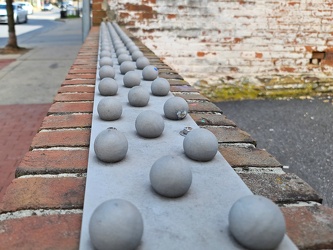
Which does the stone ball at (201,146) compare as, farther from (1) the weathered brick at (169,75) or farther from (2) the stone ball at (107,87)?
(1) the weathered brick at (169,75)

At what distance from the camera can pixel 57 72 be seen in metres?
8.27

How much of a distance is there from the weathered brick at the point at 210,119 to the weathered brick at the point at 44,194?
0.68 meters

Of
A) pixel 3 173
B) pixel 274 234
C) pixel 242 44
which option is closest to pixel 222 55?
pixel 242 44

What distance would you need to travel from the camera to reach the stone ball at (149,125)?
130 cm

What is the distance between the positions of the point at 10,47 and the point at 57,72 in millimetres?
4771

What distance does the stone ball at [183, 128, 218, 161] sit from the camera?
114 cm

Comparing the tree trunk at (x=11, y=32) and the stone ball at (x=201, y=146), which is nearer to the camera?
the stone ball at (x=201, y=146)

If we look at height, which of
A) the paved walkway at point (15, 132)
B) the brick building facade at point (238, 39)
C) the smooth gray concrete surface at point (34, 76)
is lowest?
the smooth gray concrete surface at point (34, 76)

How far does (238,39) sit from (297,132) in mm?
2375

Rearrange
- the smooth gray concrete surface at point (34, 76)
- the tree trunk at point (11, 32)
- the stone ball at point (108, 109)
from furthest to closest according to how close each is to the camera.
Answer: the tree trunk at point (11, 32) → the smooth gray concrete surface at point (34, 76) → the stone ball at point (108, 109)

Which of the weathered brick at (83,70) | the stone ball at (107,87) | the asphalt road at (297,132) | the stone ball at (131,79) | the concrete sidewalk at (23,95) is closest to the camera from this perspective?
the stone ball at (107,87)

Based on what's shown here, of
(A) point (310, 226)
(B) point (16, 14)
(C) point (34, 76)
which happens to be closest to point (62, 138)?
(A) point (310, 226)

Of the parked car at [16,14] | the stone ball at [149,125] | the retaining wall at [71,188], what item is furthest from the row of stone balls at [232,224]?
the parked car at [16,14]

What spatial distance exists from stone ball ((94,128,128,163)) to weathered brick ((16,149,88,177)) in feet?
0.30
